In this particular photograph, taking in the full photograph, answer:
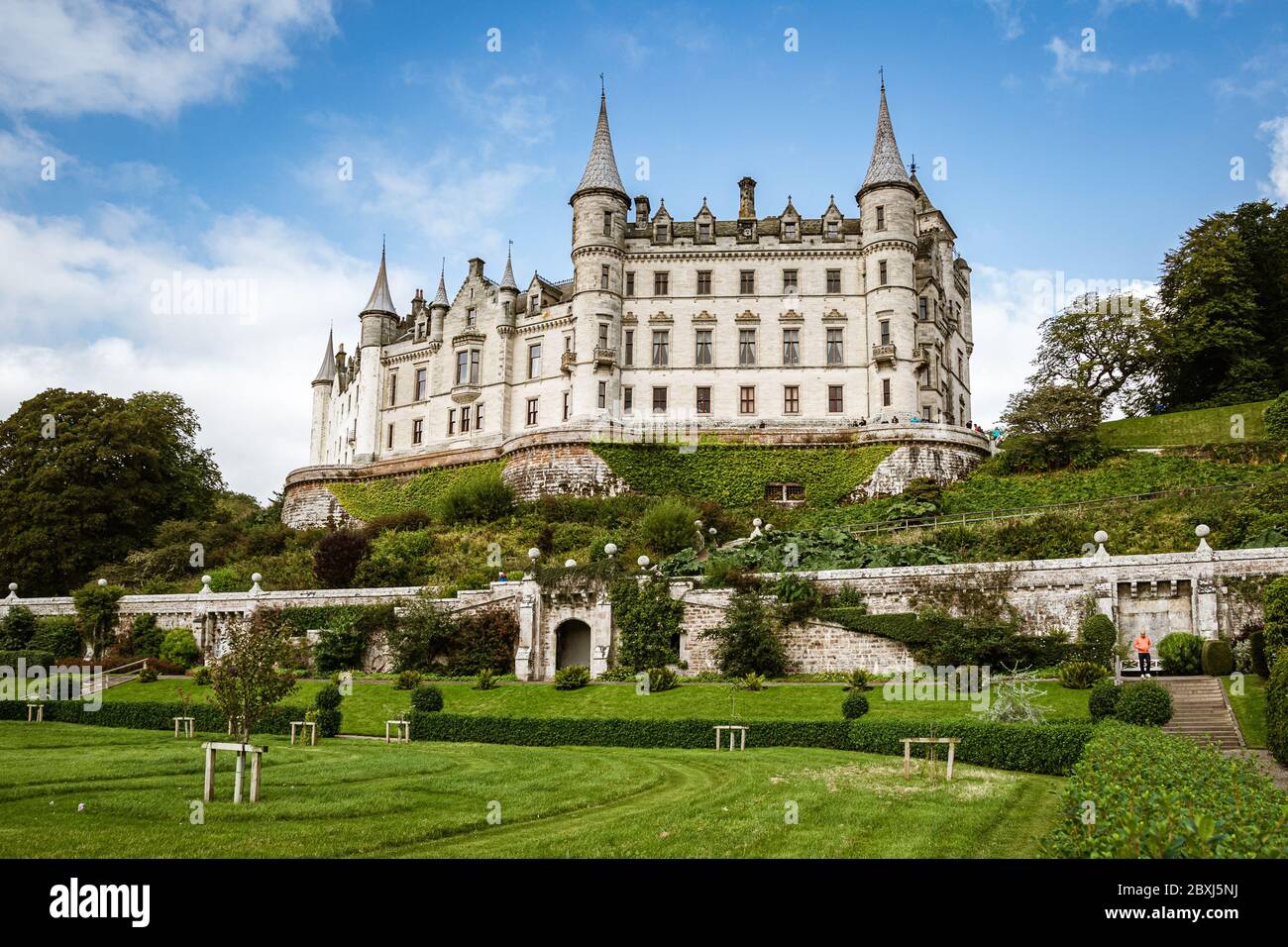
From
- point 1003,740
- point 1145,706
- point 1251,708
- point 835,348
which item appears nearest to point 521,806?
point 1003,740

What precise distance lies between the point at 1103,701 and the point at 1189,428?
33.4 m

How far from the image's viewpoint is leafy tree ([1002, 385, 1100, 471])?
50000 millimetres

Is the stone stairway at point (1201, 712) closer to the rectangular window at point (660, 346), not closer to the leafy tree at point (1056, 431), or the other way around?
the leafy tree at point (1056, 431)

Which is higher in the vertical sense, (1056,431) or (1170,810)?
(1056,431)

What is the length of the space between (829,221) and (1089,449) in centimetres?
2112

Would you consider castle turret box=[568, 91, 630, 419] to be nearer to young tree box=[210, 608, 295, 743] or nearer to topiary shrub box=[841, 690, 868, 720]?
topiary shrub box=[841, 690, 868, 720]

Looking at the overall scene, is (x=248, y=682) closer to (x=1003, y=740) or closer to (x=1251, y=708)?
(x=1003, y=740)

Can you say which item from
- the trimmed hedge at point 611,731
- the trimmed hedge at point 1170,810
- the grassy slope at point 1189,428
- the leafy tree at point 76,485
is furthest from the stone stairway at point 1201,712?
the leafy tree at point 76,485

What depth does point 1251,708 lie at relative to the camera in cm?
2355

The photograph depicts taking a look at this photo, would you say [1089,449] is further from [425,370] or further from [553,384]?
[425,370]

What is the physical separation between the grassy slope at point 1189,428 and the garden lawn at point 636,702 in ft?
92.6

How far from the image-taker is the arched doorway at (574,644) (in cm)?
3922

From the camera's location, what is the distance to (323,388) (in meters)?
76.2
